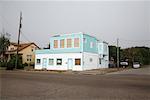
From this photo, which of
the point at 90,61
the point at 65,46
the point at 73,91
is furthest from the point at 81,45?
the point at 73,91

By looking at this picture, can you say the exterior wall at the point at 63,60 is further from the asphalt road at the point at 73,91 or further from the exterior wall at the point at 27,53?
the asphalt road at the point at 73,91

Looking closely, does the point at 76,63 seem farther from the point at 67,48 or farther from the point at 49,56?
the point at 49,56

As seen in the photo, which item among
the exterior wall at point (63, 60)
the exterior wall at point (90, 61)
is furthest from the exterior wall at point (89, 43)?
the exterior wall at point (63, 60)

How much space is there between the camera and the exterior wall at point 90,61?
124ft

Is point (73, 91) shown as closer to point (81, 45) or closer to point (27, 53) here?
point (81, 45)

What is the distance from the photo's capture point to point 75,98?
30.3ft

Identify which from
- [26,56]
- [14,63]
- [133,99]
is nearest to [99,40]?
[14,63]

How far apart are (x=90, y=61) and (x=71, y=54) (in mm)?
4375

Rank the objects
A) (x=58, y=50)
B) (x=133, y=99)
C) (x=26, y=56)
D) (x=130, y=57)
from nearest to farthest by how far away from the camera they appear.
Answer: (x=133, y=99), (x=58, y=50), (x=26, y=56), (x=130, y=57)

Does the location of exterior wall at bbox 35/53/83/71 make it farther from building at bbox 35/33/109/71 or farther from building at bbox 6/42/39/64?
building at bbox 6/42/39/64

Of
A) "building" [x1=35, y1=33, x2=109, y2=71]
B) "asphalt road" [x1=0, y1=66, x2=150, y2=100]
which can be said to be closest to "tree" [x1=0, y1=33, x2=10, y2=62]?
"building" [x1=35, y1=33, x2=109, y2=71]

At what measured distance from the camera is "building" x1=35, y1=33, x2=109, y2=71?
37406mm

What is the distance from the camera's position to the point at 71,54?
38.2 metres

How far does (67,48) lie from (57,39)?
10.5ft
